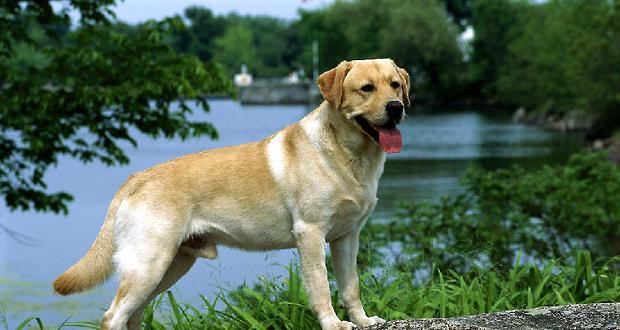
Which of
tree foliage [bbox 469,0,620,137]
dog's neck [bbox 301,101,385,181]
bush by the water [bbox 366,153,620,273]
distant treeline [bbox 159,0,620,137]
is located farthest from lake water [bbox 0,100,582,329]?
distant treeline [bbox 159,0,620,137]

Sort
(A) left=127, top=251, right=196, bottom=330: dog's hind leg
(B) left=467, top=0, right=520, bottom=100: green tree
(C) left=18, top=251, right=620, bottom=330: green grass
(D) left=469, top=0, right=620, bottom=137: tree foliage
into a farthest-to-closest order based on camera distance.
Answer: (B) left=467, top=0, right=520, bottom=100: green tree → (D) left=469, top=0, right=620, bottom=137: tree foliage → (C) left=18, top=251, right=620, bottom=330: green grass → (A) left=127, top=251, right=196, bottom=330: dog's hind leg

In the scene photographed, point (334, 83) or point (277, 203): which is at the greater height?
point (334, 83)

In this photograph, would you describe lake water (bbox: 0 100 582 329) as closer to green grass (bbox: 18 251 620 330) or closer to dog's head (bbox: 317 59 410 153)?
green grass (bbox: 18 251 620 330)

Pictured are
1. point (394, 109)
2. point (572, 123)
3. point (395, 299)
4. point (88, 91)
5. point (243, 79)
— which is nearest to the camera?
point (394, 109)

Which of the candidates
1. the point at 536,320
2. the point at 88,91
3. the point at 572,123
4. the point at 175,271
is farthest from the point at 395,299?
the point at 572,123

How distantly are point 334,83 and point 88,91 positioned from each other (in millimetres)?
8115

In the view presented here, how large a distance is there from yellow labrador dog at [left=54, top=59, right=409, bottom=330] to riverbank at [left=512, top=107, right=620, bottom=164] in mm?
33295

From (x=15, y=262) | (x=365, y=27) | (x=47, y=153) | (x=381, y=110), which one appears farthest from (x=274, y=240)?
(x=365, y=27)

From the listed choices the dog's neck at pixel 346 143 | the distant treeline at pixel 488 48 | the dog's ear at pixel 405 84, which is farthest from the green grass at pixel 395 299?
the distant treeline at pixel 488 48

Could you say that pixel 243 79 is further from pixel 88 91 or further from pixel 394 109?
pixel 394 109

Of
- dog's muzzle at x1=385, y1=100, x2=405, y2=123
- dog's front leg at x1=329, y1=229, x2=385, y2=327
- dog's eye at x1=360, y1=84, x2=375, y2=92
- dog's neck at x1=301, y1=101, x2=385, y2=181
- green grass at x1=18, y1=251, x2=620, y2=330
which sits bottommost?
green grass at x1=18, y1=251, x2=620, y2=330

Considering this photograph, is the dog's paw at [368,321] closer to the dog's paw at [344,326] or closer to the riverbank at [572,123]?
the dog's paw at [344,326]

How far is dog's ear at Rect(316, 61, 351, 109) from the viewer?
211 inches

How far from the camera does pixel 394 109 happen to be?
16.9ft
